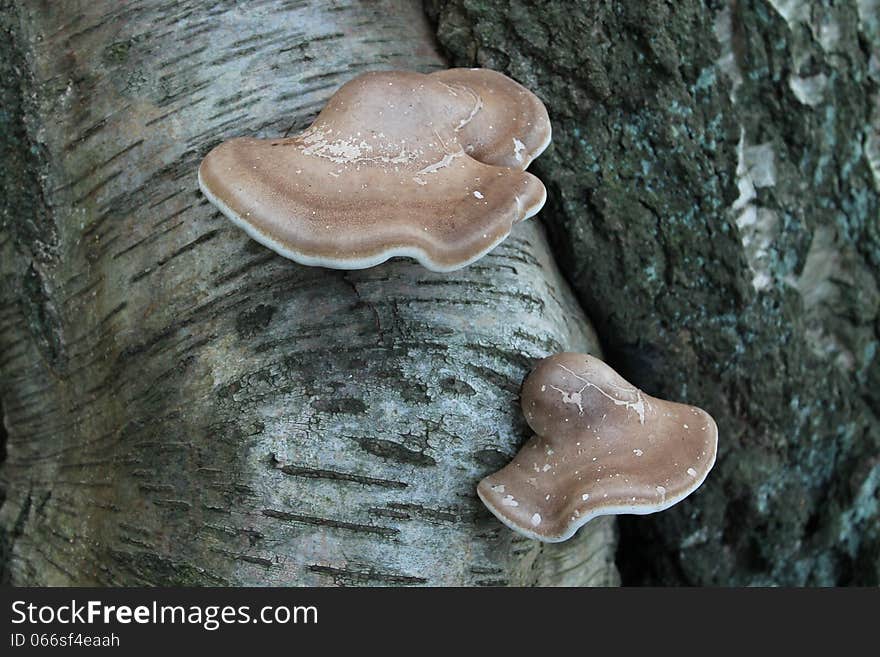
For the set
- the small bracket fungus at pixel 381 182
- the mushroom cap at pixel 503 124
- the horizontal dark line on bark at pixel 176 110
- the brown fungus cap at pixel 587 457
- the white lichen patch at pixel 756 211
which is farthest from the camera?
the white lichen patch at pixel 756 211

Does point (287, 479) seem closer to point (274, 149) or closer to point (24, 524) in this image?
point (274, 149)

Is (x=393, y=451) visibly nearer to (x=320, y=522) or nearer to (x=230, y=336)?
(x=320, y=522)

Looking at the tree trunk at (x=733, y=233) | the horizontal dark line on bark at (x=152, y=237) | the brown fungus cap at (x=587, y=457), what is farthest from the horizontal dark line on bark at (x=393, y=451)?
the tree trunk at (x=733, y=233)

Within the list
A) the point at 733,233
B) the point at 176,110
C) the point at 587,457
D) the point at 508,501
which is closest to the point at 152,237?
the point at 176,110

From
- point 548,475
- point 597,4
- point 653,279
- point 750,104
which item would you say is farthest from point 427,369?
point 750,104

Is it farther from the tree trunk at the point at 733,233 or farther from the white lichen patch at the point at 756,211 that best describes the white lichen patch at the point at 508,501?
the white lichen patch at the point at 756,211

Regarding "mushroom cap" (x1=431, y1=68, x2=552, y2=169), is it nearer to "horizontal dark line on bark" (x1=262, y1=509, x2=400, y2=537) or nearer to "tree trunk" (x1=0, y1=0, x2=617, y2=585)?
"tree trunk" (x1=0, y1=0, x2=617, y2=585)

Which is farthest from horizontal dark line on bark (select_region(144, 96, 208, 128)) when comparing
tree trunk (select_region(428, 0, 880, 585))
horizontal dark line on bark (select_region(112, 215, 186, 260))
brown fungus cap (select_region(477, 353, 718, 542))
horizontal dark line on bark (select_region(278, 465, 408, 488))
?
brown fungus cap (select_region(477, 353, 718, 542))
